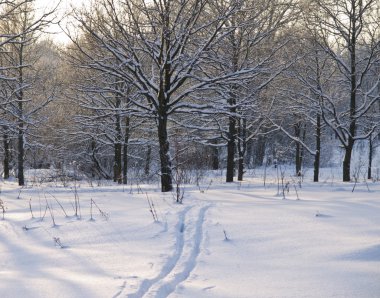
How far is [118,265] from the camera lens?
327 cm

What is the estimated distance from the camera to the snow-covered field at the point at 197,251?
271 cm

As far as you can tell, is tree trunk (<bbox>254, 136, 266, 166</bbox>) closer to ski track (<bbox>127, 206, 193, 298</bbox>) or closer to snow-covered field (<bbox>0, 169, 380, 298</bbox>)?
snow-covered field (<bbox>0, 169, 380, 298</bbox>)

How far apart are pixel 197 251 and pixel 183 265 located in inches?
17.4

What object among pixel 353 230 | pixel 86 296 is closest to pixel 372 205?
pixel 353 230

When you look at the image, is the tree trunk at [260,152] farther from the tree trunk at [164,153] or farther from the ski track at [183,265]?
the ski track at [183,265]

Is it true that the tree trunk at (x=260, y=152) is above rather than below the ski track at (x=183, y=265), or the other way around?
above

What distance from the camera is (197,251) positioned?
12.0ft

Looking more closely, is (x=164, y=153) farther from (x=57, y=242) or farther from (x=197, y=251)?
(x=197, y=251)

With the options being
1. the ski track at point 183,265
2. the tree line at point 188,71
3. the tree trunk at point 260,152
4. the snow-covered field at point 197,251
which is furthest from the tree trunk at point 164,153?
the tree trunk at point 260,152

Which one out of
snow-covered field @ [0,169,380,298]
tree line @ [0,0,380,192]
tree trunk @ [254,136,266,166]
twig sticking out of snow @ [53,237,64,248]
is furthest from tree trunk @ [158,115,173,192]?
tree trunk @ [254,136,266,166]

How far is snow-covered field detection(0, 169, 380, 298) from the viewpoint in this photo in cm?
271

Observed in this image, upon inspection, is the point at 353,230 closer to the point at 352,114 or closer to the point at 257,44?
the point at 257,44

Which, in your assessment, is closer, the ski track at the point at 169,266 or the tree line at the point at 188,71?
the ski track at the point at 169,266

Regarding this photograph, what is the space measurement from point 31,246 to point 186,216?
2.05 m
